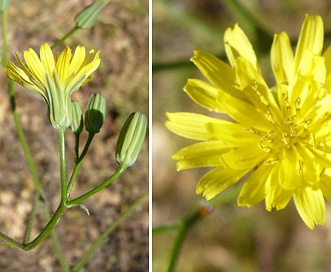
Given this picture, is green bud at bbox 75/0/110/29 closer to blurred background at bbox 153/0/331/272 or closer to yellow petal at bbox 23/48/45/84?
yellow petal at bbox 23/48/45/84

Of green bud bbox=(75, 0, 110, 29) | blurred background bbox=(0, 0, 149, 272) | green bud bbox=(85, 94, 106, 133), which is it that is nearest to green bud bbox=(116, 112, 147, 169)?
green bud bbox=(85, 94, 106, 133)

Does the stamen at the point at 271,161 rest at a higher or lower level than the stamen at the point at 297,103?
lower

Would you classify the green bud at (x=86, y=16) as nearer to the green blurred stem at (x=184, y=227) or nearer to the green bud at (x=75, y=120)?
the green bud at (x=75, y=120)

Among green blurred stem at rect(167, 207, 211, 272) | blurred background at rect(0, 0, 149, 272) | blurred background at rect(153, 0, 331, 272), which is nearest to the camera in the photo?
green blurred stem at rect(167, 207, 211, 272)

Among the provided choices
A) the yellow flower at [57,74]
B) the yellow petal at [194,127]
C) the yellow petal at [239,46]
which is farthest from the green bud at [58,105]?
the yellow petal at [239,46]

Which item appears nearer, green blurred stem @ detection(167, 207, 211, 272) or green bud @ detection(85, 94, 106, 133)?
green bud @ detection(85, 94, 106, 133)

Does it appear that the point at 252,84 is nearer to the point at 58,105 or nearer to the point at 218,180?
the point at 218,180
